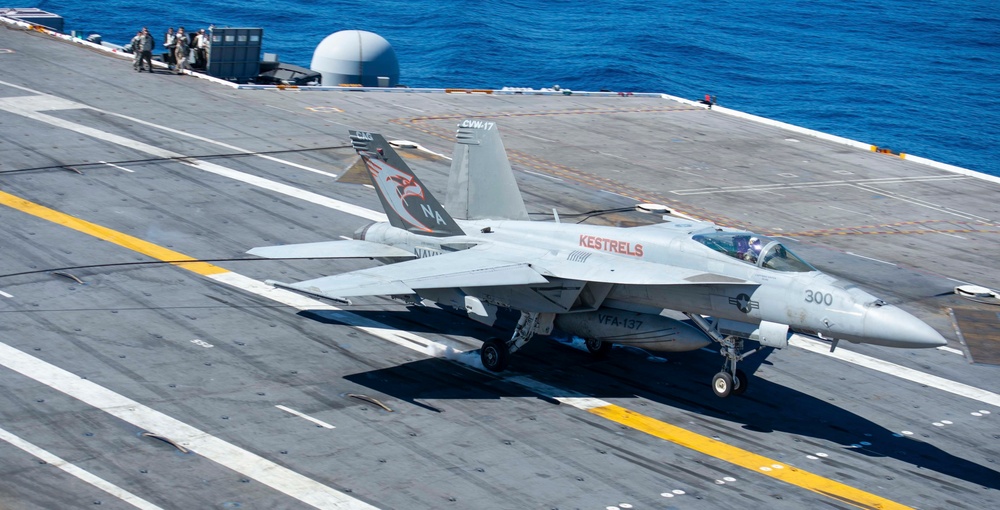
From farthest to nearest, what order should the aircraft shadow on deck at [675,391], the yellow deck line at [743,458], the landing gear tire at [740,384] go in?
the landing gear tire at [740,384], the aircraft shadow on deck at [675,391], the yellow deck line at [743,458]

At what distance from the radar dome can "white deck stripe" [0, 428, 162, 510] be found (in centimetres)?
4219

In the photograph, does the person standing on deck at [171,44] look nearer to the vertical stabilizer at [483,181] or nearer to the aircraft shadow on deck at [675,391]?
the vertical stabilizer at [483,181]

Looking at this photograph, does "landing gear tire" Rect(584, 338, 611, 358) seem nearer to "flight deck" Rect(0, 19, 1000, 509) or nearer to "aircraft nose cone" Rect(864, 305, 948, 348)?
"flight deck" Rect(0, 19, 1000, 509)

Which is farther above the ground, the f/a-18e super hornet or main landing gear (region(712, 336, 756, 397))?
the f/a-18e super hornet

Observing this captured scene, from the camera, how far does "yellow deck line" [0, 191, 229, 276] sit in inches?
1094

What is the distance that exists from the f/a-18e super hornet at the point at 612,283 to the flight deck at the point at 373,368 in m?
1.45

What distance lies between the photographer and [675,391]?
22734mm

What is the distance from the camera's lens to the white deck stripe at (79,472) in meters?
16.1

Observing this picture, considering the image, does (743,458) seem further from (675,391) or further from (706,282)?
(706,282)

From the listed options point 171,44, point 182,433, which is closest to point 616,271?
point 182,433

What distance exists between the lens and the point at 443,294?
22891 millimetres

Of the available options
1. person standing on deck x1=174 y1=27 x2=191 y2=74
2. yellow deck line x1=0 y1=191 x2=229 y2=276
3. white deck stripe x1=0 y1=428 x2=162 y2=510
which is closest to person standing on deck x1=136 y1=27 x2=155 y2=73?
person standing on deck x1=174 y1=27 x2=191 y2=74

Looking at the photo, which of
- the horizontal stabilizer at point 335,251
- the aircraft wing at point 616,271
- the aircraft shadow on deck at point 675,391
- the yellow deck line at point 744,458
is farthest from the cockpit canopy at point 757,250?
the horizontal stabilizer at point 335,251

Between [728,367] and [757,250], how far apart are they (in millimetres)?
2611
